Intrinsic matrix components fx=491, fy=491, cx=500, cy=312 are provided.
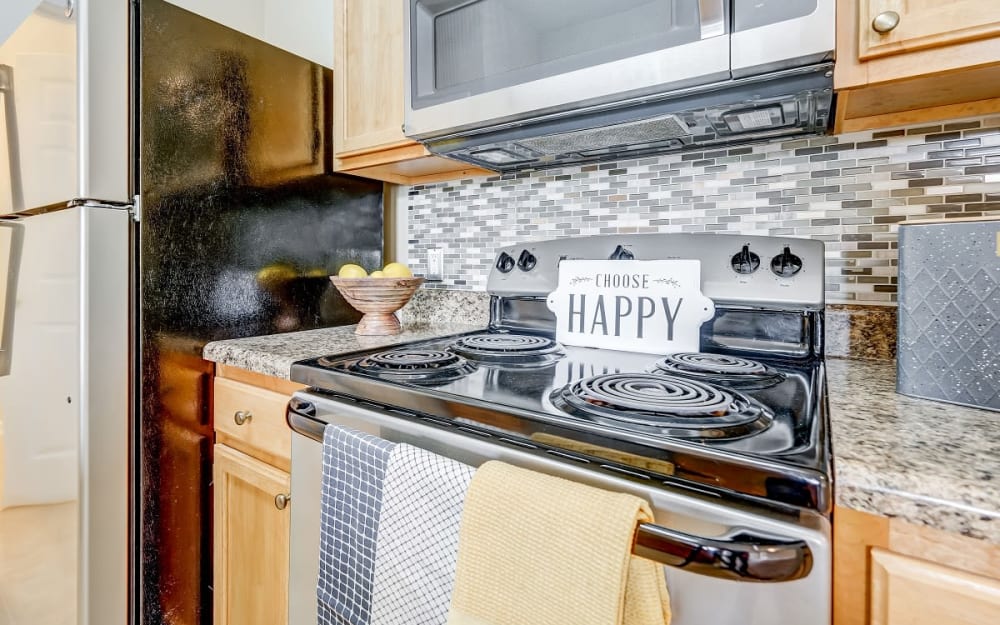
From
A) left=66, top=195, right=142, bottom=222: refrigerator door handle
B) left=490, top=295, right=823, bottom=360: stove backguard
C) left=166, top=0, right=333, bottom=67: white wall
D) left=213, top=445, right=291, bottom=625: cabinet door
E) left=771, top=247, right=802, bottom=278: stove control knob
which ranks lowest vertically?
left=213, top=445, right=291, bottom=625: cabinet door

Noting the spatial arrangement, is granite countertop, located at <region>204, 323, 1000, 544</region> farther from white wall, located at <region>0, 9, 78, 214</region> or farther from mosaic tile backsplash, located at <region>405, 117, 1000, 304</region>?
white wall, located at <region>0, 9, 78, 214</region>

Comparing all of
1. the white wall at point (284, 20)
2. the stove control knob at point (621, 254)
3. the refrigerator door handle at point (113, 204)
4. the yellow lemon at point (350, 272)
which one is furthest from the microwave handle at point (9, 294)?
the stove control knob at point (621, 254)

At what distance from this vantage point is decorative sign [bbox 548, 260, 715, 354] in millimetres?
1023

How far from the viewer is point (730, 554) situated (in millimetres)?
447

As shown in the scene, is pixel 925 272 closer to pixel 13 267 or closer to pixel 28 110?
pixel 28 110

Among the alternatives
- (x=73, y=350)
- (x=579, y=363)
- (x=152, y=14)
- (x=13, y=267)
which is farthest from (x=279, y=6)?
(x=579, y=363)

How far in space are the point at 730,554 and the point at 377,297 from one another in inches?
40.6

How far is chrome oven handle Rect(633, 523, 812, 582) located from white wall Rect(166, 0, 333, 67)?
1.98 meters

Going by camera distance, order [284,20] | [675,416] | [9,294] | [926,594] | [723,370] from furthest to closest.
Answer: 1. [284,20]
2. [9,294]
3. [723,370]
4. [675,416]
5. [926,594]

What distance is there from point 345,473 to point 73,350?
2.31 ft

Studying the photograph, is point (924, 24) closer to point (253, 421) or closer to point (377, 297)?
point (377, 297)

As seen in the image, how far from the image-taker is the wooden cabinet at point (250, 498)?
1.01m


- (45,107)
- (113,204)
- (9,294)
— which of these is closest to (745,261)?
(113,204)

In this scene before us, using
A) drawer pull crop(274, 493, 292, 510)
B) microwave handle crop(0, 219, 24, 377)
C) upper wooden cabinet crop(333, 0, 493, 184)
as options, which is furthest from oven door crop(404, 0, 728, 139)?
microwave handle crop(0, 219, 24, 377)
